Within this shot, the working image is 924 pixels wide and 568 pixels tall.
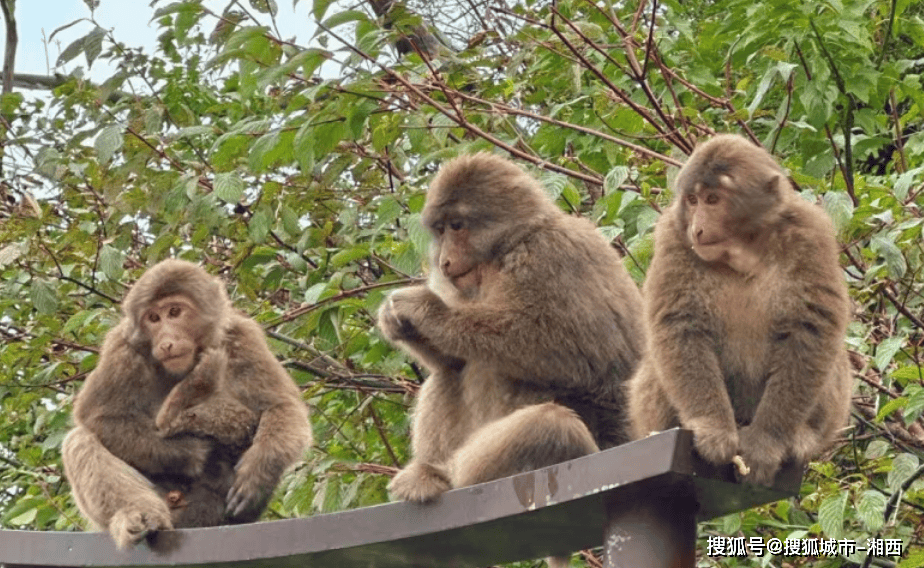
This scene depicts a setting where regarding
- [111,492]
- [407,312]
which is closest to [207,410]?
[111,492]

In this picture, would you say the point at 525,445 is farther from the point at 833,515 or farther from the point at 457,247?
the point at 833,515

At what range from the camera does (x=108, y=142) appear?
699 cm

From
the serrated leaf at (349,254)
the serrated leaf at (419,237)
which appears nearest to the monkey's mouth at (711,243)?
the serrated leaf at (419,237)

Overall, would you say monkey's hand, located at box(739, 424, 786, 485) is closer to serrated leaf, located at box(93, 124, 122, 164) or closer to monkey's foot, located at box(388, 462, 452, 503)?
monkey's foot, located at box(388, 462, 452, 503)

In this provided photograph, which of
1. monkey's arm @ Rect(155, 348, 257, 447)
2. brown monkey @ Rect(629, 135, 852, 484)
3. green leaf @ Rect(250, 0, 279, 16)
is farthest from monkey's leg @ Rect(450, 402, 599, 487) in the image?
green leaf @ Rect(250, 0, 279, 16)

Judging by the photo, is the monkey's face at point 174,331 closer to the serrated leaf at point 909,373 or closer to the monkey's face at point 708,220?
the monkey's face at point 708,220

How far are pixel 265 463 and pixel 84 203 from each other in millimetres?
4153

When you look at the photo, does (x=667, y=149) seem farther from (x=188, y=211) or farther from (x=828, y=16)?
(x=188, y=211)

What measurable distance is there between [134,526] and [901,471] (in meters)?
2.79

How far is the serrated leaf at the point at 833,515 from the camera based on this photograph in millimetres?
5266

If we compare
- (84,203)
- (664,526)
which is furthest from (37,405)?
(664,526)

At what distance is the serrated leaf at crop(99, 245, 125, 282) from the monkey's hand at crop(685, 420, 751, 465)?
11.3ft

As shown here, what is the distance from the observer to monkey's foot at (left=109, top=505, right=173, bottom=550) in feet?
15.1

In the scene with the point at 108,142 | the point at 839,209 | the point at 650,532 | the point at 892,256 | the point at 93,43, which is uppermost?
the point at 93,43
